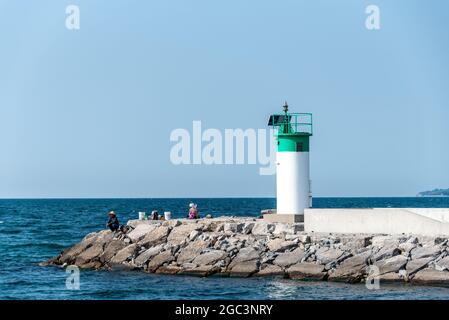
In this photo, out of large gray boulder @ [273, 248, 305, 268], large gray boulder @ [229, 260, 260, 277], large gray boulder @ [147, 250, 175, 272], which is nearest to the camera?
large gray boulder @ [273, 248, 305, 268]

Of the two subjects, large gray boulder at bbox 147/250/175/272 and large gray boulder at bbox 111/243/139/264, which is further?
large gray boulder at bbox 111/243/139/264

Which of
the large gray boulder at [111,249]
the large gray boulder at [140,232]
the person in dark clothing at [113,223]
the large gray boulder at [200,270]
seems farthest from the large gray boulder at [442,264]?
the person in dark clothing at [113,223]

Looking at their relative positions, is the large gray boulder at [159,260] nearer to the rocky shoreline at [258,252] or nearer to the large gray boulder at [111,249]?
the rocky shoreline at [258,252]

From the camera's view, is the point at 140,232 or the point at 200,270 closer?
the point at 200,270

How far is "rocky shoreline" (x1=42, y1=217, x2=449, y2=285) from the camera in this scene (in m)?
30.5

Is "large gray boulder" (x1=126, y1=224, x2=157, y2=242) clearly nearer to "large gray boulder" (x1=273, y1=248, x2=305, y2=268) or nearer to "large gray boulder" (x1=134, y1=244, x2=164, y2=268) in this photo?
"large gray boulder" (x1=134, y1=244, x2=164, y2=268)

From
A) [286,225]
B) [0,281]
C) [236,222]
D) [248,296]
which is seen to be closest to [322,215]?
[286,225]

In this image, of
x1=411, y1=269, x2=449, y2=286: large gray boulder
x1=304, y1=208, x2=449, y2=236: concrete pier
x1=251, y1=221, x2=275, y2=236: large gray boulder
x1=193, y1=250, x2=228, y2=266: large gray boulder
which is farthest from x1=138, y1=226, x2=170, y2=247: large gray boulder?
x1=411, y1=269, x2=449, y2=286: large gray boulder

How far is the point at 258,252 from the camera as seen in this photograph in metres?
33.2

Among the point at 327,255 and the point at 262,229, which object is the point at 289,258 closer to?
the point at 327,255

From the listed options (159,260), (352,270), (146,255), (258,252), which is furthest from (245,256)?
(146,255)

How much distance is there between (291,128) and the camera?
126ft

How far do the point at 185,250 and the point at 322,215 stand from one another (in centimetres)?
512
